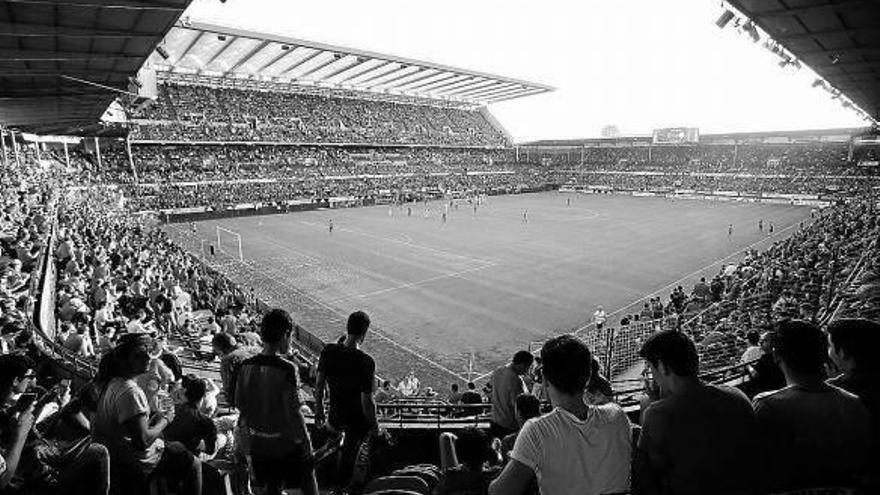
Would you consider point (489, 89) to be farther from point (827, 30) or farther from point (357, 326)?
point (357, 326)

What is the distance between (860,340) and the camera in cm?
310

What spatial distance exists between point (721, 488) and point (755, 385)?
130 inches

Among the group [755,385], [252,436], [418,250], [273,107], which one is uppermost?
[273,107]

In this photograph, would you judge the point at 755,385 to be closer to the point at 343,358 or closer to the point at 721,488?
the point at 721,488

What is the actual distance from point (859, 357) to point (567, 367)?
1.96 metres

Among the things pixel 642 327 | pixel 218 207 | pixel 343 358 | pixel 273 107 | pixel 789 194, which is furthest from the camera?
pixel 273 107

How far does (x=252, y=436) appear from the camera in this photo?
12.3 ft

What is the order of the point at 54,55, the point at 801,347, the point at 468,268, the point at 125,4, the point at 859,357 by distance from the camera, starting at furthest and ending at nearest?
1. the point at 468,268
2. the point at 54,55
3. the point at 125,4
4. the point at 859,357
5. the point at 801,347

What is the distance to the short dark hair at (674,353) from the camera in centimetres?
264

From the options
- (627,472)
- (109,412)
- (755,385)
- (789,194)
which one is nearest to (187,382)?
(109,412)

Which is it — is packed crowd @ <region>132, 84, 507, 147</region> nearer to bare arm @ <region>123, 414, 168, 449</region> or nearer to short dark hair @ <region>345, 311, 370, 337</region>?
short dark hair @ <region>345, 311, 370, 337</region>

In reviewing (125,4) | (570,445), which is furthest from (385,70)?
(570,445)

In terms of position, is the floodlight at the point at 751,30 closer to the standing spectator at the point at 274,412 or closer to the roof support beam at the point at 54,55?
the standing spectator at the point at 274,412

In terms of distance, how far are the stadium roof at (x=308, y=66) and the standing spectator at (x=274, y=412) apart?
1786 inches
